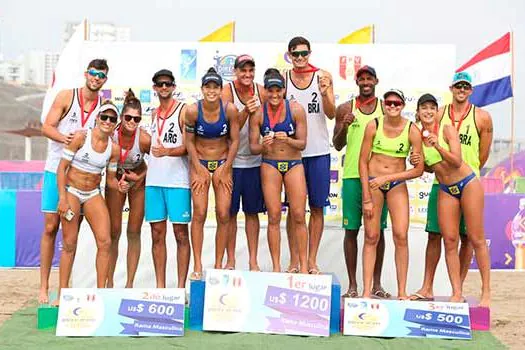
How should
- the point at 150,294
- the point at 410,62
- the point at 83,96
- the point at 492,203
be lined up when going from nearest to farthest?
1. the point at 150,294
2. the point at 83,96
3. the point at 410,62
4. the point at 492,203

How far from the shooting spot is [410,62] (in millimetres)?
8305

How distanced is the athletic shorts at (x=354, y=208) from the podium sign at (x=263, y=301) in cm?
80

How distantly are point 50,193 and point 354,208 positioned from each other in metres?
2.73

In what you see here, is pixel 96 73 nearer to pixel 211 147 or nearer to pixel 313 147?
pixel 211 147

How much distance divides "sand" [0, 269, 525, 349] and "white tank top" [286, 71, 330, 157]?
2345 mm

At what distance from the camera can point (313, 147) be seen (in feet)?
22.7

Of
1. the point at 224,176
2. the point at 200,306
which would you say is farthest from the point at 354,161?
the point at 200,306

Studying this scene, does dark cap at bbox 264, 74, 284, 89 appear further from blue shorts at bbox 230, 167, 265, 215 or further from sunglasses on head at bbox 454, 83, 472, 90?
sunglasses on head at bbox 454, 83, 472, 90

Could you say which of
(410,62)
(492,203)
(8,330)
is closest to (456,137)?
(410,62)

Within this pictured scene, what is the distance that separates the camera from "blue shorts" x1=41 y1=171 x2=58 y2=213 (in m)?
6.51

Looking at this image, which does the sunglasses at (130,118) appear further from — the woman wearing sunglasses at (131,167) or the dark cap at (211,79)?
the dark cap at (211,79)

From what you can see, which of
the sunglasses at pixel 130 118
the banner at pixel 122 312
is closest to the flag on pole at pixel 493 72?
the sunglasses at pixel 130 118

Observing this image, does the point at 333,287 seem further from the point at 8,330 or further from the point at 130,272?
the point at 8,330

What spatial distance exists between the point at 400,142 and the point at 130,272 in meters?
2.74
